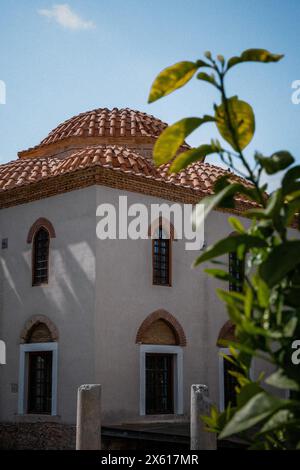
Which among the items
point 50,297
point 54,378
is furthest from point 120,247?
point 54,378

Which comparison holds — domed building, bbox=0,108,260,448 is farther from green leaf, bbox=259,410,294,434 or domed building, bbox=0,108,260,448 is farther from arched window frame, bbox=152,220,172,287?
green leaf, bbox=259,410,294,434

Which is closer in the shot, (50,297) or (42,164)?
(50,297)

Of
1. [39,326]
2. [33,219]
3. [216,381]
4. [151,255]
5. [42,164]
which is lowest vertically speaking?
[216,381]

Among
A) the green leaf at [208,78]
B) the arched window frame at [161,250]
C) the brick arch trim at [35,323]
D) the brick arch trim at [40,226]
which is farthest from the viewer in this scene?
the arched window frame at [161,250]

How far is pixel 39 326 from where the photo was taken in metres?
13.8

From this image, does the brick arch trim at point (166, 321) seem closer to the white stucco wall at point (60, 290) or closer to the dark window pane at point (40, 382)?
the white stucco wall at point (60, 290)

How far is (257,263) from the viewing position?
2.26 meters

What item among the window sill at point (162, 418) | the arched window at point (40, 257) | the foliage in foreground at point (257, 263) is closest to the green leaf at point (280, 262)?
the foliage in foreground at point (257, 263)

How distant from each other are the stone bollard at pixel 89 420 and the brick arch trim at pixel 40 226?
5605 mm

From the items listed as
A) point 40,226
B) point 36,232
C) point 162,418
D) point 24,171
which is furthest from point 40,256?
point 162,418

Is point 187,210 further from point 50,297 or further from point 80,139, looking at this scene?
point 80,139

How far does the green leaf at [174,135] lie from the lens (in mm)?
2443

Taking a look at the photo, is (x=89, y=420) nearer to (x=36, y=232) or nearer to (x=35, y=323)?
(x=35, y=323)

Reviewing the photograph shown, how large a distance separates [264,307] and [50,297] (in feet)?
38.5
